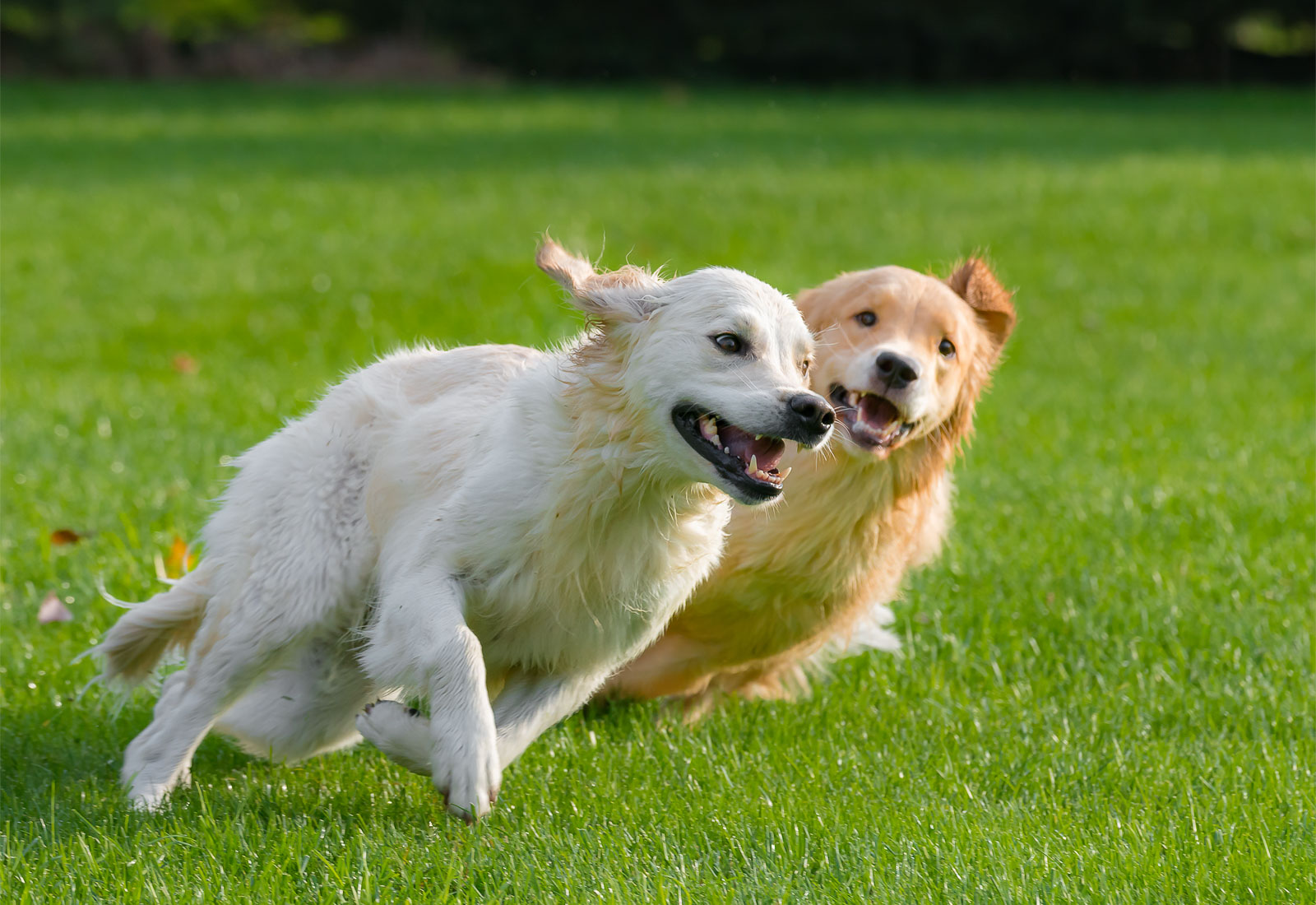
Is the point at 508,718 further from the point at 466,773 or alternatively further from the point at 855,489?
the point at 855,489

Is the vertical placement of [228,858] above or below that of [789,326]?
below

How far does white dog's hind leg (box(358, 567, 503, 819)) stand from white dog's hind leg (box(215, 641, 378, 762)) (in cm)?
52

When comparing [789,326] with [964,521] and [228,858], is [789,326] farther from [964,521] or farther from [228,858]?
[964,521]

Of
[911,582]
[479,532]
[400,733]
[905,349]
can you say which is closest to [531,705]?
[400,733]

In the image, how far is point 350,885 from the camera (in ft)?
10.9

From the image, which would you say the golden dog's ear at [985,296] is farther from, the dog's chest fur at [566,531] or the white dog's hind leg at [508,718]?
the white dog's hind leg at [508,718]

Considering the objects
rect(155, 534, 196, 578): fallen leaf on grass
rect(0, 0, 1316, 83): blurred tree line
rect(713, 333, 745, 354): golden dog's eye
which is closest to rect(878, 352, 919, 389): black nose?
rect(713, 333, 745, 354): golden dog's eye

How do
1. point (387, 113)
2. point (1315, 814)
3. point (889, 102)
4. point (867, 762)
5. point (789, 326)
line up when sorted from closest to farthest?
point (789, 326), point (1315, 814), point (867, 762), point (387, 113), point (889, 102)

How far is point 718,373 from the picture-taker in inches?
135

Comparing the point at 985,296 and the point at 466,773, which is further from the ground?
the point at 985,296

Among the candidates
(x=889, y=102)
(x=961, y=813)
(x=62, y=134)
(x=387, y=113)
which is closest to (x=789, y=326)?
(x=961, y=813)

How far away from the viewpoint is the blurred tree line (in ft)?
94.6

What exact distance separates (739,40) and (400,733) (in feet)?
90.1

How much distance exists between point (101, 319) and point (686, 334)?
26.1ft
